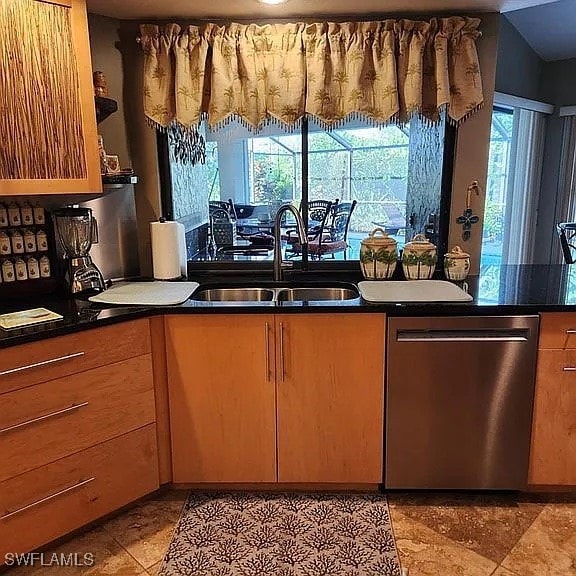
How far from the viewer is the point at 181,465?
220cm

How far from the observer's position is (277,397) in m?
2.13

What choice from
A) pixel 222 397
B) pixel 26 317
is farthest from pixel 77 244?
pixel 222 397

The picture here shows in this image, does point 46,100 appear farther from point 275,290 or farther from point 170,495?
point 170,495

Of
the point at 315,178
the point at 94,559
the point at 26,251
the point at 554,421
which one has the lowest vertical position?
the point at 94,559

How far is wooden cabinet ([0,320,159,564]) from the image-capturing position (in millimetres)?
1720

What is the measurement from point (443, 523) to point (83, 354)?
156 cm

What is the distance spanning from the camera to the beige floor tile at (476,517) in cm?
195

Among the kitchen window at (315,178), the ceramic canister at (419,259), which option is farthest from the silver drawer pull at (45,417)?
the ceramic canister at (419,259)

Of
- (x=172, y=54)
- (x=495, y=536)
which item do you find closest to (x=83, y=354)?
(x=172, y=54)

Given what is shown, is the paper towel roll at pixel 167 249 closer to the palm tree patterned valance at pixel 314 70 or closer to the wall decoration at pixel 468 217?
the palm tree patterned valance at pixel 314 70

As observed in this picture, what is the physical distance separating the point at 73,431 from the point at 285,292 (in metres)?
1.08

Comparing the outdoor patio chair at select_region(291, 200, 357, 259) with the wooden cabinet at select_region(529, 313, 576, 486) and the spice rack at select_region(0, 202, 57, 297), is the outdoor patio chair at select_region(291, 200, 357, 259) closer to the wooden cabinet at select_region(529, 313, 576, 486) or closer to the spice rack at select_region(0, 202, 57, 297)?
the wooden cabinet at select_region(529, 313, 576, 486)

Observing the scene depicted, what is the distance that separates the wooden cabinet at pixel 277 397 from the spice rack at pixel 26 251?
653 mm

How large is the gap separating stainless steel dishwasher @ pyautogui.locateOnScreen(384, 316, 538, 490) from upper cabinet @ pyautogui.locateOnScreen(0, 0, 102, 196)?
144 centimetres
